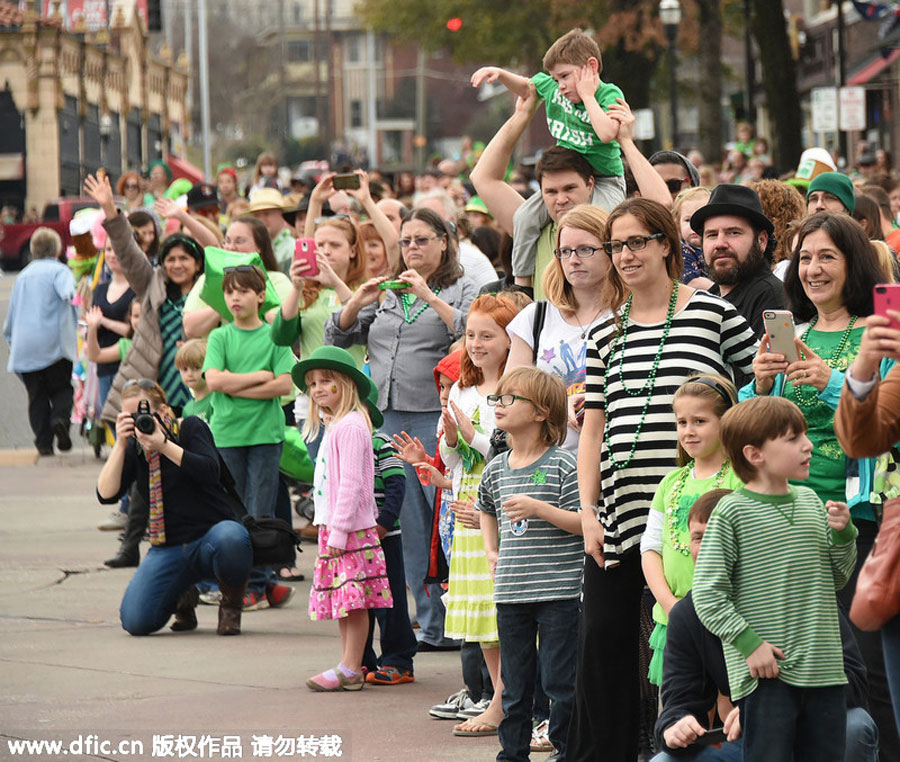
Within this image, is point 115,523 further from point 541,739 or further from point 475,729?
point 541,739

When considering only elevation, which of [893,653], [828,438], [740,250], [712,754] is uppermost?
[740,250]

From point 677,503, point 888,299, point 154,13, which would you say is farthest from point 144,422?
point 154,13

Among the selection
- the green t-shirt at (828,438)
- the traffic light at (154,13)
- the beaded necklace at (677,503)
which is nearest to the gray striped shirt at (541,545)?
the beaded necklace at (677,503)

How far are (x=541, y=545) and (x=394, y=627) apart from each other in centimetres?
188

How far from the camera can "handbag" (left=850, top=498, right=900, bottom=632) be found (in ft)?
14.8

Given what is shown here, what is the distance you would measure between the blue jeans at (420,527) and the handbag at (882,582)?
425 centimetres

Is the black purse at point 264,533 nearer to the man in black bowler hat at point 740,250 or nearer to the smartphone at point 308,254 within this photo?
the smartphone at point 308,254

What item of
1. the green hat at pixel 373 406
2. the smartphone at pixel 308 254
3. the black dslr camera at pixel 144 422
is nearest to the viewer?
the green hat at pixel 373 406

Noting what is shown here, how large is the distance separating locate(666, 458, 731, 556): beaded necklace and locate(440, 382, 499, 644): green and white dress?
5.06 feet

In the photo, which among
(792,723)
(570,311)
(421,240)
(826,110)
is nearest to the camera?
(792,723)

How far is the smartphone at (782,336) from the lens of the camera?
5.35 m

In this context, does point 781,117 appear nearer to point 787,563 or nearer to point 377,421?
point 377,421

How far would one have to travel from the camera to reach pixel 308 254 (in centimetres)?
945

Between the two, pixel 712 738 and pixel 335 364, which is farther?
pixel 335 364
